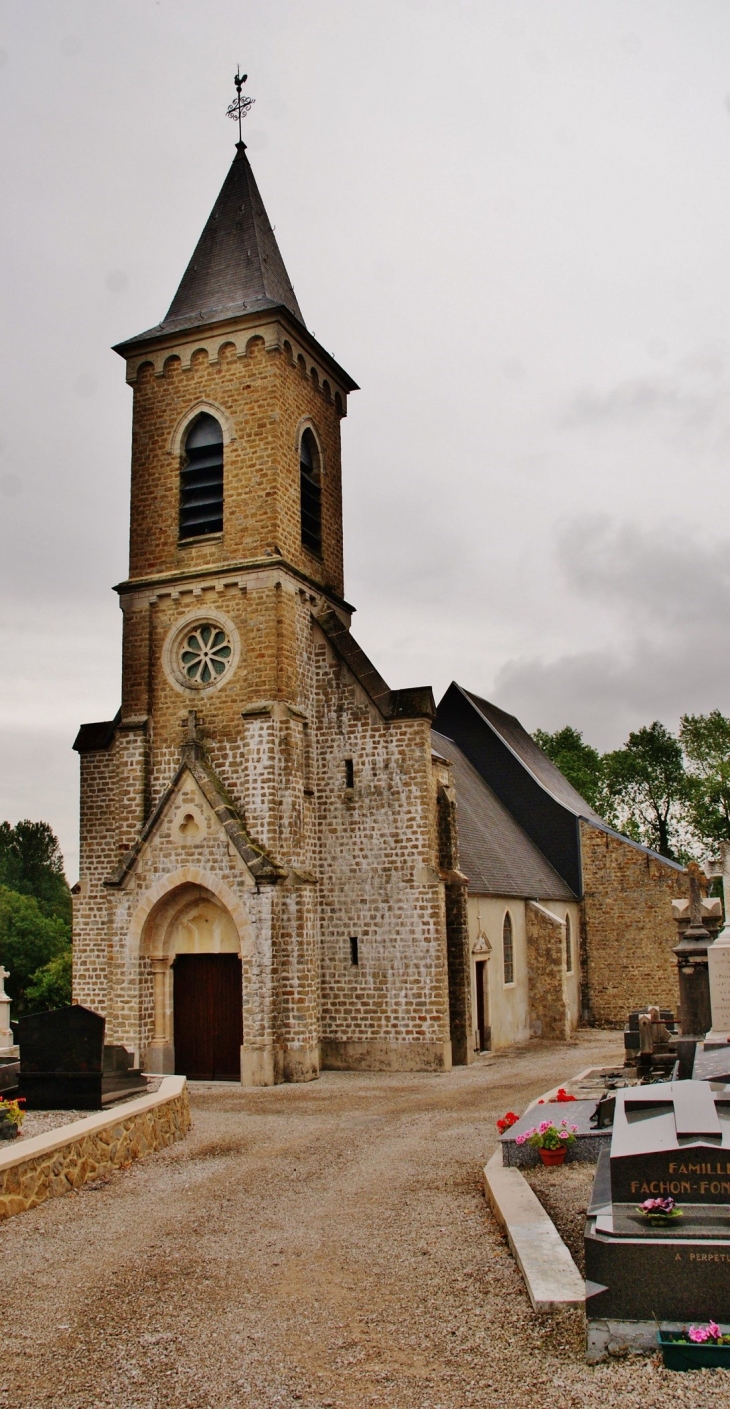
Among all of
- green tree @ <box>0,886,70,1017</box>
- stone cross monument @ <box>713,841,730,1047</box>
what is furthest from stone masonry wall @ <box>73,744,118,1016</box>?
green tree @ <box>0,886,70,1017</box>

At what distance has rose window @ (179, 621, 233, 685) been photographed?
1948cm

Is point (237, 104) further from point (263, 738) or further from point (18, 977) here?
point (18, 977)

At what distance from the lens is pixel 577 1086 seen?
1316 cm

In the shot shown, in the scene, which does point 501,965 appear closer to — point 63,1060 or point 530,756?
point 530,756

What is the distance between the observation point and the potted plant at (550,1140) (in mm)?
9086

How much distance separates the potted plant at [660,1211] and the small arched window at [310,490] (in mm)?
16594

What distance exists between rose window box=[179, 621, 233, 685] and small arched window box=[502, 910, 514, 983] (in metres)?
9.23

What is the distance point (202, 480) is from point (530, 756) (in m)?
16.4

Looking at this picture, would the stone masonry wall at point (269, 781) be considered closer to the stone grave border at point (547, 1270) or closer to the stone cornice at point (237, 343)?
the stone cornice at point (237, 343)

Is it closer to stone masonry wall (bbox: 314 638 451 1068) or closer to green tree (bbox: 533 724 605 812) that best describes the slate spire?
stone masonry wall (bbox: 314 638 451 1068)

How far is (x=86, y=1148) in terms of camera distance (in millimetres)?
9867

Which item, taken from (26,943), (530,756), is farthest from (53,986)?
(530,756)

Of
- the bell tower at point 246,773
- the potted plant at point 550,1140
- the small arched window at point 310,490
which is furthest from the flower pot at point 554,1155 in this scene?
the small arched window at point 310,490

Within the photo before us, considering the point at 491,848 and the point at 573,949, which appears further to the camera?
the point at 573,949
